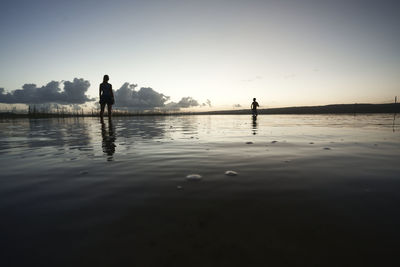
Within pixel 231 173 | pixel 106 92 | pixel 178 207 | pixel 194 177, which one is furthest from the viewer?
pixel 106 92

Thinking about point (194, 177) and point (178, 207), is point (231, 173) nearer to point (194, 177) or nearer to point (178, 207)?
point (194, 177)

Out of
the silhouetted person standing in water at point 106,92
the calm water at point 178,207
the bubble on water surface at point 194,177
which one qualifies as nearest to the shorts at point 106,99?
→ the silhouetted person standing in water at point 106,92

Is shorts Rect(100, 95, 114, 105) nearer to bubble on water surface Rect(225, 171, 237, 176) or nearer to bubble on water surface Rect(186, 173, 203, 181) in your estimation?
bubble on water surface Rect(186, 173, 203, 181)

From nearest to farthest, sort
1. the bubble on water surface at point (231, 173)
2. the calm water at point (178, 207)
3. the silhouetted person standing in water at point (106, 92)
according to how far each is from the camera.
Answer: the calm water at point (178, 207) < the bubble on water surface at point (231, 173) < the silhouetted person standing in water at point (106, 92)

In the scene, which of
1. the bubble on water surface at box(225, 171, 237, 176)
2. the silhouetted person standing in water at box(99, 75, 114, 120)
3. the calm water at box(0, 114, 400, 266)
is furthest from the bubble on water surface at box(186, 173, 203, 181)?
the silhouetted person standing in water at box(99, 75, 114, 120)

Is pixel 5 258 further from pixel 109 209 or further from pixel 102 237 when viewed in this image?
pixel 109 209

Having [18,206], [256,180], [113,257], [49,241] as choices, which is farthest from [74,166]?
[256,180]

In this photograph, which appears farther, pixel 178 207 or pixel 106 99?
pixel 106 99

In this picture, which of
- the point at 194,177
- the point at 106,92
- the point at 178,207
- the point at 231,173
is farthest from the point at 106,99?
the point at 178,207

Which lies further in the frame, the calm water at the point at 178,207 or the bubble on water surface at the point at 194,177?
the bubble on water surface at the point at 194,177

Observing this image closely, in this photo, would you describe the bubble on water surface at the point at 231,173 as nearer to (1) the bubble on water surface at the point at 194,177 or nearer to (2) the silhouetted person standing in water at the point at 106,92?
(1) the bubble on water surface at the point at 194,177

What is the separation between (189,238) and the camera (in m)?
1.20

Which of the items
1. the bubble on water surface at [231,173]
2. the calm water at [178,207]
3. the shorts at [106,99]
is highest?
the shorts at [106,99]

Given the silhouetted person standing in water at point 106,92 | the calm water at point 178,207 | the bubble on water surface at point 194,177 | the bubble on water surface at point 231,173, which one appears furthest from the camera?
the silhouetted person standing in water at point 106,92
